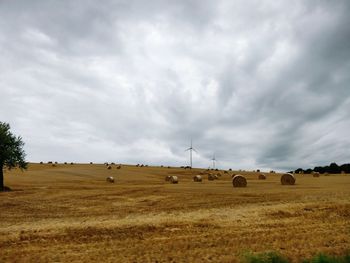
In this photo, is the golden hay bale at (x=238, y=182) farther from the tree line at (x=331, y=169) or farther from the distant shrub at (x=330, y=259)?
the tree line at (x=331, y=169)

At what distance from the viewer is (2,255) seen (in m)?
14.6

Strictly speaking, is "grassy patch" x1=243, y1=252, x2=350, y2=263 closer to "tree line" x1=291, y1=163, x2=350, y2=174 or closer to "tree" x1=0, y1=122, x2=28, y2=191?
"tree" x1=0, y1=122, x2=28, y2=191

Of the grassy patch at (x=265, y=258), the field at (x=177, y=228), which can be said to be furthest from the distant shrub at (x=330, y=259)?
the field at (x=177, y=228)

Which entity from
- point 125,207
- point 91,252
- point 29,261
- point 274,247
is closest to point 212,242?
point 274,247

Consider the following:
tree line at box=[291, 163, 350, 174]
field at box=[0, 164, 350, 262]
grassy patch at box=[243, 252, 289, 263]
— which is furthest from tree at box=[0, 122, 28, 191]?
tree line at box=[291, 163, 350, 174]

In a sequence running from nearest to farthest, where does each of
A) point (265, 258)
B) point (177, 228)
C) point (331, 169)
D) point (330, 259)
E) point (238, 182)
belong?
point (330, 259)
point (265, 258)
point (177, 228)
point (238, 182)
point (331, 169)

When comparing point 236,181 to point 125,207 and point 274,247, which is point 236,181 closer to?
point 125,207

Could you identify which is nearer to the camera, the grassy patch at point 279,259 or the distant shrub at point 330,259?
the distant shrub at point 330,259

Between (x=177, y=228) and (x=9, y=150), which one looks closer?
(x=177, y=228)

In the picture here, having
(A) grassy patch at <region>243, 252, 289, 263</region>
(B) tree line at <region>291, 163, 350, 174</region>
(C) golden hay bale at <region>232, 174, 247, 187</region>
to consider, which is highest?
(B) tree line at <region>291, 163, 350, 174</region>

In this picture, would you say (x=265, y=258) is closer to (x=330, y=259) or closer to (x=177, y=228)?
(x=330, y=259)

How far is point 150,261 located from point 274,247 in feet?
14.3

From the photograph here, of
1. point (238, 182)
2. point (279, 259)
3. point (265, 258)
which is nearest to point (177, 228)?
point (265, 258)

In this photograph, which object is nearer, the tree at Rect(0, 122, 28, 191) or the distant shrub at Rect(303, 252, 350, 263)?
the distant shrub at Rect(303, 252, 350, 263)
